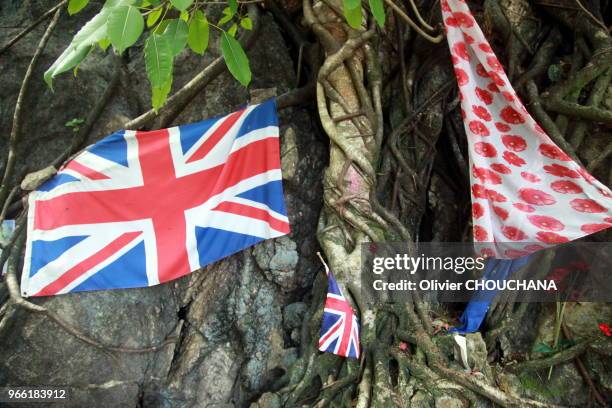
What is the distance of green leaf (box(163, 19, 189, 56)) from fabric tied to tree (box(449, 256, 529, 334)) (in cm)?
202

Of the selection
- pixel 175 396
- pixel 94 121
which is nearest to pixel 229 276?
pixel 175 396

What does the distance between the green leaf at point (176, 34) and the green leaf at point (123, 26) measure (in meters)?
0.15

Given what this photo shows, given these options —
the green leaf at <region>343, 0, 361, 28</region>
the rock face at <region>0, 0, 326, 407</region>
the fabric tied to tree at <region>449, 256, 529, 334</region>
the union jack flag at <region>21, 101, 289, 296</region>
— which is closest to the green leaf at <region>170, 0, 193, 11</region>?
the green leaf at <region>343, 0, 361, 28</region>

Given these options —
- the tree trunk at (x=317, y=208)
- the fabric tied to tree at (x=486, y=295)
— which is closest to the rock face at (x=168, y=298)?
the tree trunk at (x=317, y=208)

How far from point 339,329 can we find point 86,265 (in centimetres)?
138

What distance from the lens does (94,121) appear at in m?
2.94

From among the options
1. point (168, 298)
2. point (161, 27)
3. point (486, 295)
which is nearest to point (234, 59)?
point (161, 27)

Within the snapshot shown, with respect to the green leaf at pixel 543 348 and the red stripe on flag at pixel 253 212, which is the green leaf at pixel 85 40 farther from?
the green leaf at pixel 543 348

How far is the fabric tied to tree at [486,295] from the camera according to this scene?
2645 mm

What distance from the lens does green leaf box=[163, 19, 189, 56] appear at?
143 cm

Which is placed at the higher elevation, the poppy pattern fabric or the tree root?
the tree root

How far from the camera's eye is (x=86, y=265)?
2.59 metres

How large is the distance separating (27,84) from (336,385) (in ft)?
8.19

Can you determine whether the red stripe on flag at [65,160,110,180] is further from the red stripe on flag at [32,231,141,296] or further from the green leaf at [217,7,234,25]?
the green leaf at [217,7,234,25]
